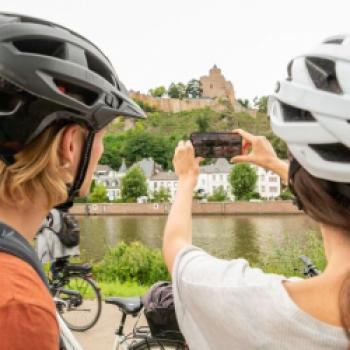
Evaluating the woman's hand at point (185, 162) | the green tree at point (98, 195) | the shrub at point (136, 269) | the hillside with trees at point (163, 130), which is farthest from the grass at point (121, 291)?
the hillside with trees at point (163, 130)

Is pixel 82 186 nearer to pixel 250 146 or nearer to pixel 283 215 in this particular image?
pixel 250 146

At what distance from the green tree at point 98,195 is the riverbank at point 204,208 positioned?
406cm

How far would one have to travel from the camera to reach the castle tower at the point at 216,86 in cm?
12656

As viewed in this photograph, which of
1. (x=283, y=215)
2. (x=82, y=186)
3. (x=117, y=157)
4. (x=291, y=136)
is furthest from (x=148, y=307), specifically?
(x=117, y=157)

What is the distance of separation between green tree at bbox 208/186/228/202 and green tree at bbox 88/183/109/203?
539 inches

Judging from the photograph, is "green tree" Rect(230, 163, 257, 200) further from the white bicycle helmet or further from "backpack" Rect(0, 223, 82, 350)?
"backpack" Rect(0, 223, 82, 350)

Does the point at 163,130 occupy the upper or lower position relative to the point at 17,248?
upper

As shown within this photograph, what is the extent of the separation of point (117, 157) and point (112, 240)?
56.2 meters

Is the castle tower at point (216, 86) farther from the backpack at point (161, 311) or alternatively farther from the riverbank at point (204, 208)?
the backpack at point (161, 311)

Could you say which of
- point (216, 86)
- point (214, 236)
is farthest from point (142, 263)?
point (216, 86)

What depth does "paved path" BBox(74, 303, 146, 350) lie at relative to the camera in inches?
250

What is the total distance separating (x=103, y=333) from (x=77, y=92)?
5.34 meters

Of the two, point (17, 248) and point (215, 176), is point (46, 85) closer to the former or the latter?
point (17, 248)

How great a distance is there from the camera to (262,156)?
2.23m
